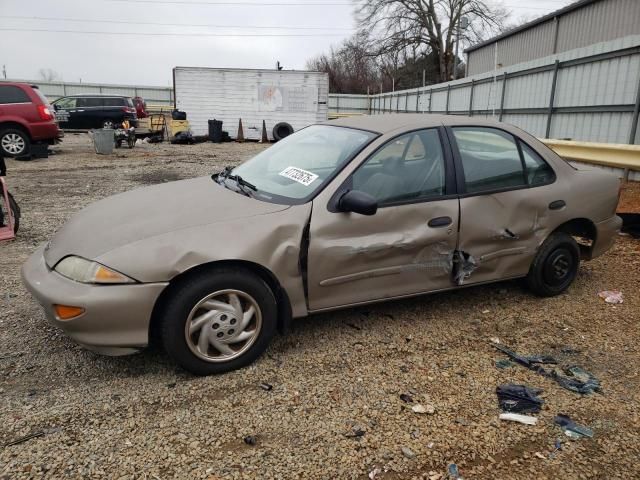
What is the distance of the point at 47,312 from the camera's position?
2846mm

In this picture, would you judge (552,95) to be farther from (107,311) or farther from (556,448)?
(107,311)

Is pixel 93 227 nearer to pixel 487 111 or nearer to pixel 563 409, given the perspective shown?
pixel 563 409

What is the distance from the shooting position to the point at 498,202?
3.78 m

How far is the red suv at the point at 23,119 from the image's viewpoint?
1262cm

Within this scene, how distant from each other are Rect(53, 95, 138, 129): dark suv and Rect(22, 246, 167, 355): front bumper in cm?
2076

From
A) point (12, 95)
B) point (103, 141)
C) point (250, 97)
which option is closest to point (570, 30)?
point (250, 97)

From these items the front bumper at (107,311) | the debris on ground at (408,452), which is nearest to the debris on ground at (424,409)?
the debris on ground at (408,452)

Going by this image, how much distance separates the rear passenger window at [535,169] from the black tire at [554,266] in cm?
48

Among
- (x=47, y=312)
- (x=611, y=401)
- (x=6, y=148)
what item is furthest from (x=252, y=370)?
(x=6, y=148)

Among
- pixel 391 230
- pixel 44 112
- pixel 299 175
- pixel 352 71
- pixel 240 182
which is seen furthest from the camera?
pixel 352 71

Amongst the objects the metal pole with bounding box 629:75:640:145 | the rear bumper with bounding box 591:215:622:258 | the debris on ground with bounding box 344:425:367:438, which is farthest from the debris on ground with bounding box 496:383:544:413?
the metal pole with bounding box 629:75:640:145

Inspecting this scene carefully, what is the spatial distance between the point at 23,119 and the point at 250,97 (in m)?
11.3

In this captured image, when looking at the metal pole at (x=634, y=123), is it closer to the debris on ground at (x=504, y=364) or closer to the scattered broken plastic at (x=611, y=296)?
the scattered broken plastic at (x=611, y=296)

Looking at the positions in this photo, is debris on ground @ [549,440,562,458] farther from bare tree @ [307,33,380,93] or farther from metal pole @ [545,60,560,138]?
bare tree @ [307,33,380,93]
